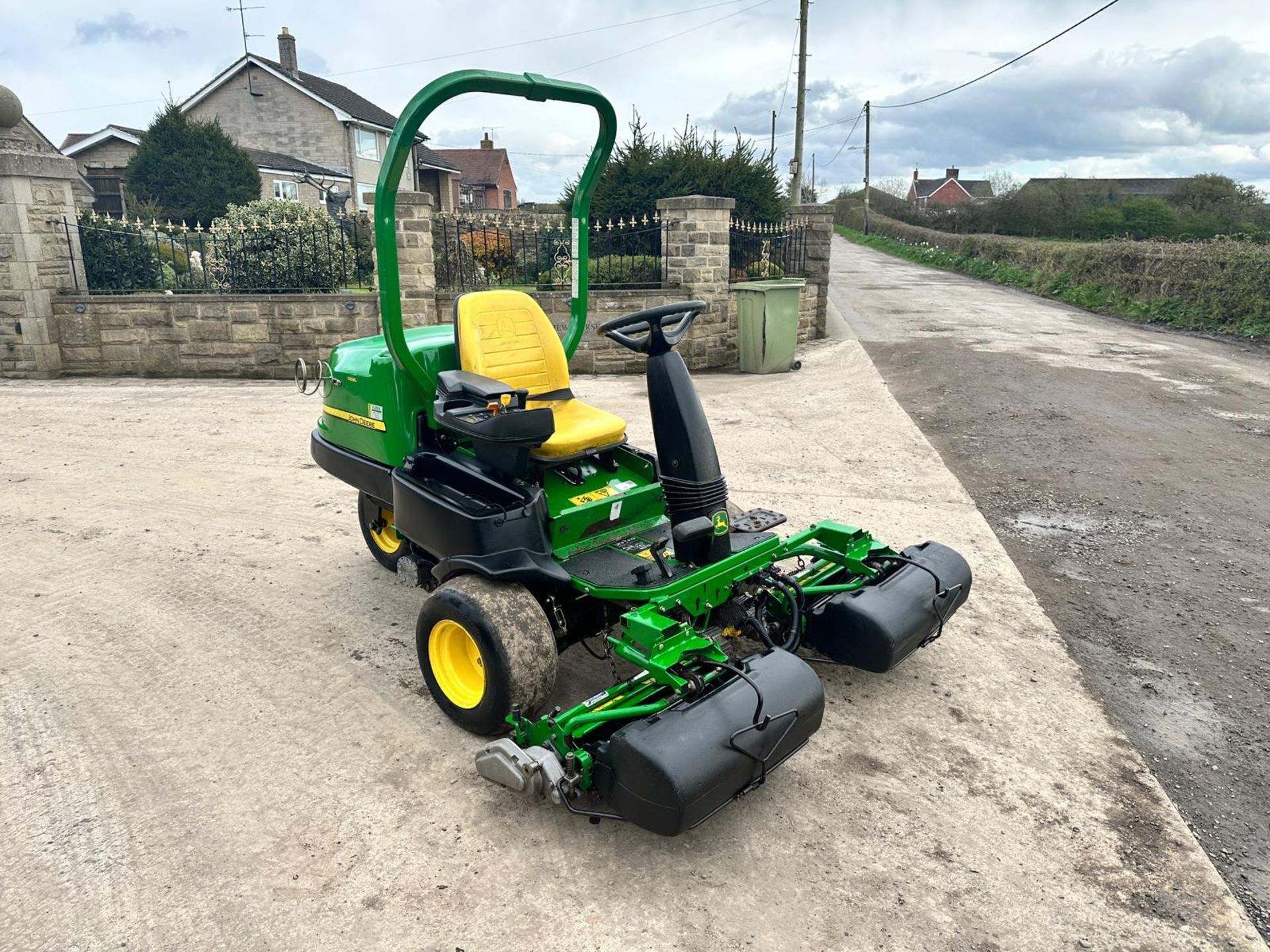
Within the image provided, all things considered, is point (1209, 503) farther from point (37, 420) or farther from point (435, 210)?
point (37, 420)

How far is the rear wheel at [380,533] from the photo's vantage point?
5012 mm

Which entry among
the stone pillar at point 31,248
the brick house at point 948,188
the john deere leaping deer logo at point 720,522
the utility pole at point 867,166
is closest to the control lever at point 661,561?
the john deere leaping deer logo at point 720,522

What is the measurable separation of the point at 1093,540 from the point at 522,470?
3919 millimetres

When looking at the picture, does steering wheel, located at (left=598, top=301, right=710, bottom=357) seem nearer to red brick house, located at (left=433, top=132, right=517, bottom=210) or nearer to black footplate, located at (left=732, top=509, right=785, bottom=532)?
black footplate, located at (left=732, top=509, right=785, bottom=532)

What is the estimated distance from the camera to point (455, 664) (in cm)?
363

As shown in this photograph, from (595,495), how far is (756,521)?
727 mm

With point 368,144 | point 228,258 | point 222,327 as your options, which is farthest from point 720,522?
point 368,144

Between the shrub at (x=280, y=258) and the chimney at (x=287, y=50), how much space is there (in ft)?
87.2

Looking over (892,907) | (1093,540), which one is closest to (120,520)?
(892,907)

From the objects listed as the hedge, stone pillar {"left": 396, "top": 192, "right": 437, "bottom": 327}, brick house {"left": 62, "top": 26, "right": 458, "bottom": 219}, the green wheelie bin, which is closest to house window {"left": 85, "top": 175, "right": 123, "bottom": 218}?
brick house {"left": 62, "top": 26, "right": 458, "bottom": 219}

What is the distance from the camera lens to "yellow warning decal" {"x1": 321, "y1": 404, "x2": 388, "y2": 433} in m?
4.24

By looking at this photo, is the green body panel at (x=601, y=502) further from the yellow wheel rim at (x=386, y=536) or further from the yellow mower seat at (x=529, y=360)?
the yellow wheel rim at (x=386, y=536)

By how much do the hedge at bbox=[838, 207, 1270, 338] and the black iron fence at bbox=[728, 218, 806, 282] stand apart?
22.9 feet

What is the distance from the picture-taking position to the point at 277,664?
4109mm
